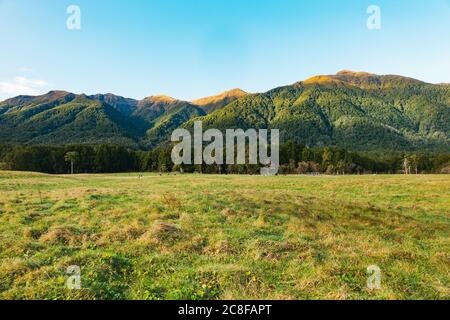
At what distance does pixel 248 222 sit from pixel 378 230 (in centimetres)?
758

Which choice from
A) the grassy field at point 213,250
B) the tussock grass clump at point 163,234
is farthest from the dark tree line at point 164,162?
the tussock grass clump at point 163,234

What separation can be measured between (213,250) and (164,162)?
13180cm

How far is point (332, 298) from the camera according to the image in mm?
9500

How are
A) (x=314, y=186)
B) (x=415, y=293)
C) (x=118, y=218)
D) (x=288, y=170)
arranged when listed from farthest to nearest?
(x=288, y=170) < (x=314, y=186) < (x=118, y=218) < (x=415, y=293)

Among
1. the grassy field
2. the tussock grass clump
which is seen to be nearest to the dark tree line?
the grassy field

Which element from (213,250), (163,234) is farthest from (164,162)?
(213,250)

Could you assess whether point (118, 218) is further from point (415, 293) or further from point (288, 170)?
point (288, 170)

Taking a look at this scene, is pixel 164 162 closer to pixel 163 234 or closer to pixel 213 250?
pixel 163 234

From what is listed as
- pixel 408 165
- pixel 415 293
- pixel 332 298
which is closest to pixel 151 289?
pixel 332 298

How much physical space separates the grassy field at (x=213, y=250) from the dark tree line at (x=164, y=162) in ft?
361

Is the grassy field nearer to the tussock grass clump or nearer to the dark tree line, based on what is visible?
the tussock grass clump

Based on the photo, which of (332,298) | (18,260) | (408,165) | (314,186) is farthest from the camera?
(408,165)

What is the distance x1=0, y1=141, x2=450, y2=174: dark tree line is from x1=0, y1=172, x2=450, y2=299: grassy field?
361ft

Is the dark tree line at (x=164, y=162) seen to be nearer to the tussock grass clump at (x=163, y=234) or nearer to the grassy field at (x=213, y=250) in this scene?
the grassy field at (x=213, y=250)
